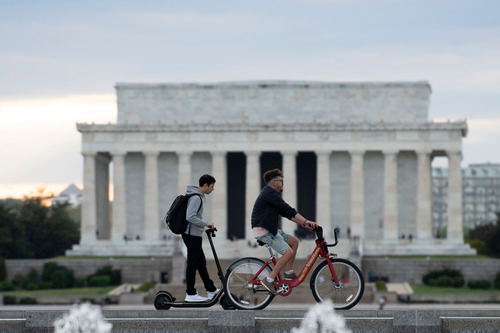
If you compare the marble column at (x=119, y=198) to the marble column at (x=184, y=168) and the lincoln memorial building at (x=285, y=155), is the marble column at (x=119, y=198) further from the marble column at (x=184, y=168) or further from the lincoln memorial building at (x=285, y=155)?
the marble column at (x=184, y=168)

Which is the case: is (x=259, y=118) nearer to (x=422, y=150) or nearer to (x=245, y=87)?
(x=245, y=87)

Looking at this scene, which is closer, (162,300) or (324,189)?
(162,300)

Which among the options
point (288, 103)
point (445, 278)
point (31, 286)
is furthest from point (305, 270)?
point (288, 103)

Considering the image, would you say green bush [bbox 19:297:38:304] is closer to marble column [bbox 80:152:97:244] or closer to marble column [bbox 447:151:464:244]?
marble column [bbox 80:152:97:244]

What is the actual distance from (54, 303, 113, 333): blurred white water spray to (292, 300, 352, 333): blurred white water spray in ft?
12.5

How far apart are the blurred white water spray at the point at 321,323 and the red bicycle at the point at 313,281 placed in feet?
4.31

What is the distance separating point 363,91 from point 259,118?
432 inches

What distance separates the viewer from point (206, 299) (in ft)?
84.5

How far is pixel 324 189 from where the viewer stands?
11625 centimetres

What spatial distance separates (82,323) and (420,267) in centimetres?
8073

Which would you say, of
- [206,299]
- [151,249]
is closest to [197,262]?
[206,299]

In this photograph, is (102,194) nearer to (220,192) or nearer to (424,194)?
(220,192)

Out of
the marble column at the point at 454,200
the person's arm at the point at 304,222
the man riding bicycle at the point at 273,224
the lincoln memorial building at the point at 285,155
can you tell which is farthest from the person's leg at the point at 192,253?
the marble column at the point at 454,200

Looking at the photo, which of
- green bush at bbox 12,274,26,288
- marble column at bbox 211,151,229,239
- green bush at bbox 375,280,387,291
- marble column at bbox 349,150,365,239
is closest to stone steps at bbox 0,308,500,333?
green bush at bbox 375,280,387,291
